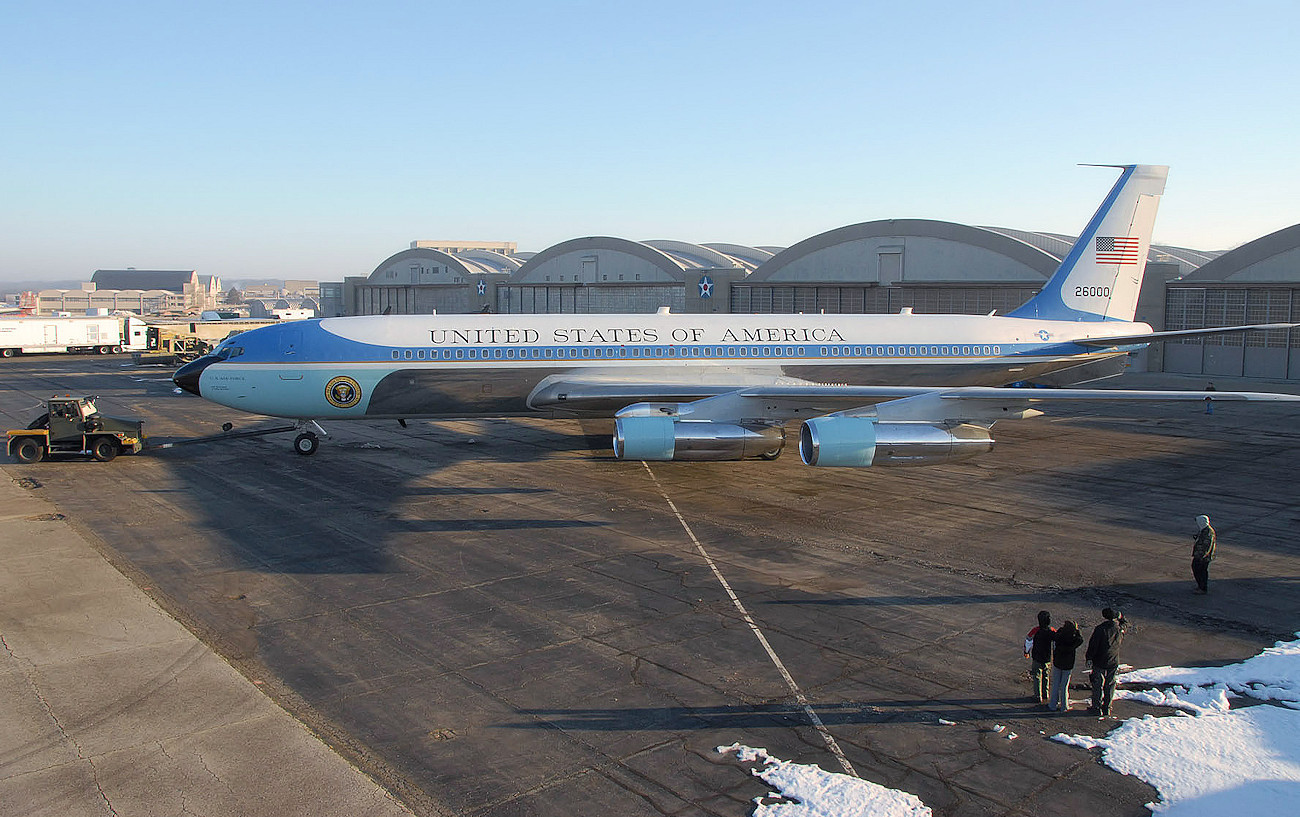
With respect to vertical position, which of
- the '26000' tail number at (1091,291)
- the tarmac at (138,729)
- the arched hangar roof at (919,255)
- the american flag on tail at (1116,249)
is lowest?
the tarmac at (138,729)

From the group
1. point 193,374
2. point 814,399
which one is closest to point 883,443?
point 814,399

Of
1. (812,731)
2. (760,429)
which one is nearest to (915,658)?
(812,731)

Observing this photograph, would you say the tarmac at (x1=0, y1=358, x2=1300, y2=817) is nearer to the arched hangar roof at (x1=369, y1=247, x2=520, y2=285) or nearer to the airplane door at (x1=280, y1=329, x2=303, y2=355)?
the airplane door at (x1=280, y1=329, x2=303, y2=355)

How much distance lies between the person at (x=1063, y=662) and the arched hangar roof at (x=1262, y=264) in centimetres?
4491

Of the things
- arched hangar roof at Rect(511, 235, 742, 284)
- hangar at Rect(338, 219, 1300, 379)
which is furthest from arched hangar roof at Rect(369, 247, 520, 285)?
arched hangar roof at Rect(511, 235, 742, 284)

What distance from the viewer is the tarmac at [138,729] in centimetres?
945

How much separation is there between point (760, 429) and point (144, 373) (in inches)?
2230

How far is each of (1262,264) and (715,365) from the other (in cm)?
3565

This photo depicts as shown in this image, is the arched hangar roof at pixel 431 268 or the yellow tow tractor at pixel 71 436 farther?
the arched hangar roof at pixel 431 268

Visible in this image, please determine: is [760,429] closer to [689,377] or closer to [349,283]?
[689,377]

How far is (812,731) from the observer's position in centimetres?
1096

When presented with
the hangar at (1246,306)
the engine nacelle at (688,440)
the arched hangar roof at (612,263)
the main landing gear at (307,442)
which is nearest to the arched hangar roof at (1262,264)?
the hangar at (1246,306)

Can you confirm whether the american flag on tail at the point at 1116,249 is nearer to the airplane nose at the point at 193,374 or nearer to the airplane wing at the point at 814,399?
the airplane wing at the point at 814,399

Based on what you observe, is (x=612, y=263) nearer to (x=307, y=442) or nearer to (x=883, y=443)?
(x=307, y=442)
